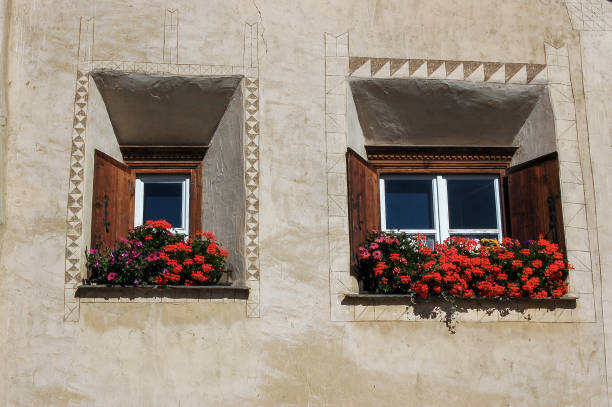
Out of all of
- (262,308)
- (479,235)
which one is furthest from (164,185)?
(479,235)

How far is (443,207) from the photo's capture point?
8000 millimetres

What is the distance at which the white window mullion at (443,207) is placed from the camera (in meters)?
7.90

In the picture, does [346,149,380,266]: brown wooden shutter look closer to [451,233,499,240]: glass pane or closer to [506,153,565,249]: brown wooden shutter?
[451,233,499,240]: glass pane

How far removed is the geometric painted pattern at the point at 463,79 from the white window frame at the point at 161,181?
1.57 meters

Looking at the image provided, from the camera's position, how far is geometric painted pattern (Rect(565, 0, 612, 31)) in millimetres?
7867

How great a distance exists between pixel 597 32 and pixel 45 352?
6047 mm

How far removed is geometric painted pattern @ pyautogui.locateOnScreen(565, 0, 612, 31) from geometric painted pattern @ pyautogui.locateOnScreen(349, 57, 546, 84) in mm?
630

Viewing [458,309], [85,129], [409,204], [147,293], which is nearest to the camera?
[147,293]

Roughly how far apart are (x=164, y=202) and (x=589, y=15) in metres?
4.70

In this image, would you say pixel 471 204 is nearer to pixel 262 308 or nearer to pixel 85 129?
pixel 262 308

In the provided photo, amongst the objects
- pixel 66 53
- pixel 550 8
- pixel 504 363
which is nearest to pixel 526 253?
pixel 504 363

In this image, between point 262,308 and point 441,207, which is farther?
point 441,207

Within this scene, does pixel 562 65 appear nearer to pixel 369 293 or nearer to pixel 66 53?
pixel 369 293

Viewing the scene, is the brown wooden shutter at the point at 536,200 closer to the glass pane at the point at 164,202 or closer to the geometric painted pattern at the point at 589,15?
the geometric painted pattern at the point at 589,15
